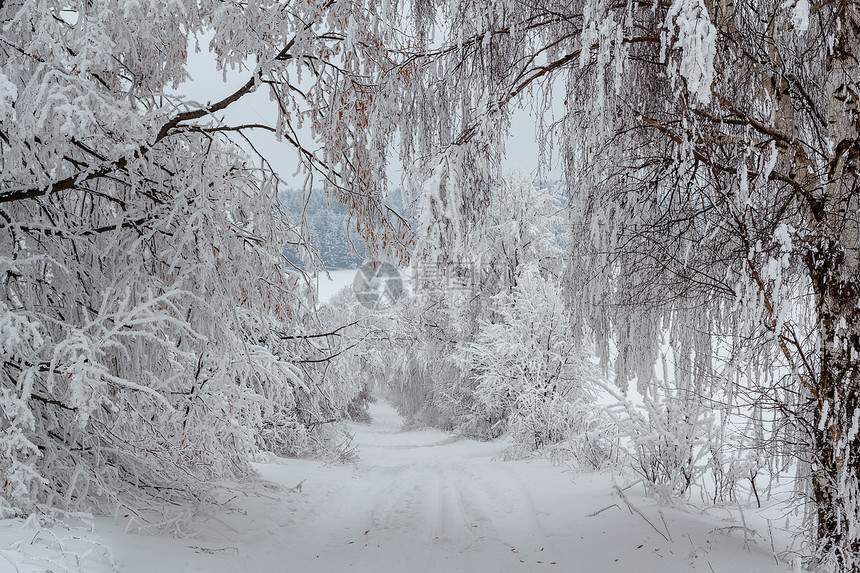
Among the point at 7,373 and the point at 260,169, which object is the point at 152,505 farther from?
the point at 260,169

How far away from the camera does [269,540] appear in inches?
227

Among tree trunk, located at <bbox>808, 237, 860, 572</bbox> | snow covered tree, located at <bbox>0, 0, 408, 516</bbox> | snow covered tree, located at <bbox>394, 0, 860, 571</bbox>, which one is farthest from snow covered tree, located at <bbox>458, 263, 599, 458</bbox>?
snow covered tree, located at <bbox>0, 0, 408, 516</bbox>

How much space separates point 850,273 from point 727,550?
2.35 m

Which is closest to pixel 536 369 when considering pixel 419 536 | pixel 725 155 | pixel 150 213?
pixel 419 536

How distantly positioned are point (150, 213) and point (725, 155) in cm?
412

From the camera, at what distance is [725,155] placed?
4.15m

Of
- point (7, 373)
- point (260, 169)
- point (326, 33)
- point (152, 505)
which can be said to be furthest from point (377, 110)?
point (152, 505)

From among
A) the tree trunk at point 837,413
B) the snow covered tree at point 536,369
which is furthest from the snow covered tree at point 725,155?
the snow covered tree at point 536,369

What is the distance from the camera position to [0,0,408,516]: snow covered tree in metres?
4.02

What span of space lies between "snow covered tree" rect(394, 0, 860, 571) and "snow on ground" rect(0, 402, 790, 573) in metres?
1.40

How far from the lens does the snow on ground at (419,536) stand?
4.09m
